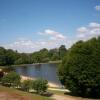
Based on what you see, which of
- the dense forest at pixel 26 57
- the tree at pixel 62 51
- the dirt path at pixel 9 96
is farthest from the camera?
the tree at pixel 62 51

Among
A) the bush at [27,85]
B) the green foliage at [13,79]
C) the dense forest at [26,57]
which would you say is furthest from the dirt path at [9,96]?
the dense forest at [26,57]

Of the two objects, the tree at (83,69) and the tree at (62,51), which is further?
the tree at (62,51)

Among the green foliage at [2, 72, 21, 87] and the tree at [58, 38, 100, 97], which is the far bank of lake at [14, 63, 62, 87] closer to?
the green foliage at [2, 72, 21, 87]

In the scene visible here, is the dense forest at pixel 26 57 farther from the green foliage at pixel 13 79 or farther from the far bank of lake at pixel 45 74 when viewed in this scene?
the green foliage at pixel 13 79

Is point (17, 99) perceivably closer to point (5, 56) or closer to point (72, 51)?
point (72, 51)

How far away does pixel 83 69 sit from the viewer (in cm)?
2892

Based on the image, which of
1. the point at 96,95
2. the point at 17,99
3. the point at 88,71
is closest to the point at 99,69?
the point at 88,71

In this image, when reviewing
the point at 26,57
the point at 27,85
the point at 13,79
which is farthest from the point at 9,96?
the point at 26,57

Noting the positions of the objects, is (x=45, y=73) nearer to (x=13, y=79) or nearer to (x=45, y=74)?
(x=45, y=74)

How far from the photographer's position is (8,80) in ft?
124

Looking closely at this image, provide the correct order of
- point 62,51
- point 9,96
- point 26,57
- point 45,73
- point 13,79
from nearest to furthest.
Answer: point 9,96 < point 13,79 < point 45,73 < point 26,57 < point 62,51

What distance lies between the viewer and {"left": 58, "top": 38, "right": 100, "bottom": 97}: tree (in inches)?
1120

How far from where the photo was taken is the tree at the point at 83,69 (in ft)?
93.3

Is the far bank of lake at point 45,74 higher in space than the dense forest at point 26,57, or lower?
lower
